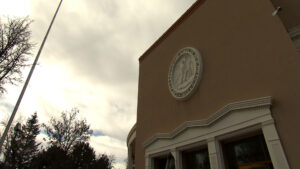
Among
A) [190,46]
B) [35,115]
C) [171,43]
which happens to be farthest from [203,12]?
[35,115]

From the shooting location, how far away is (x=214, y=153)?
5707 mm

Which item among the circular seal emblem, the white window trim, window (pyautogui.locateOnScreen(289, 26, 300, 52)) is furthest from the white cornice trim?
window (pyautogui.locateOnScreen(289, 26, 300, 52))

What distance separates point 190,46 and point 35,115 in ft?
137

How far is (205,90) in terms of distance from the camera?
22.6 feet

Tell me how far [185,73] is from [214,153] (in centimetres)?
356

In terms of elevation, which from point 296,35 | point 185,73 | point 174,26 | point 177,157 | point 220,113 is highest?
point 174,26

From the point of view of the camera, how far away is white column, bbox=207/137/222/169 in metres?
5.54

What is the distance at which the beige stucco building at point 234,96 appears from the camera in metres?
4.52

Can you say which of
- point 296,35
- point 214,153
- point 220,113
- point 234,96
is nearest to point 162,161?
point 214,153

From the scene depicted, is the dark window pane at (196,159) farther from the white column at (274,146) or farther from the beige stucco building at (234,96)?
the white column at (274,146)

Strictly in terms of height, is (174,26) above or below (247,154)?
above

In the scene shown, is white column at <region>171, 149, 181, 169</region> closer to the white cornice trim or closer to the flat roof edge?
the white cornice trim

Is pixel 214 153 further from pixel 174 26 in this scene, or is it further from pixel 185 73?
pixel 174 26

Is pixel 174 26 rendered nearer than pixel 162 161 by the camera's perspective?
No
